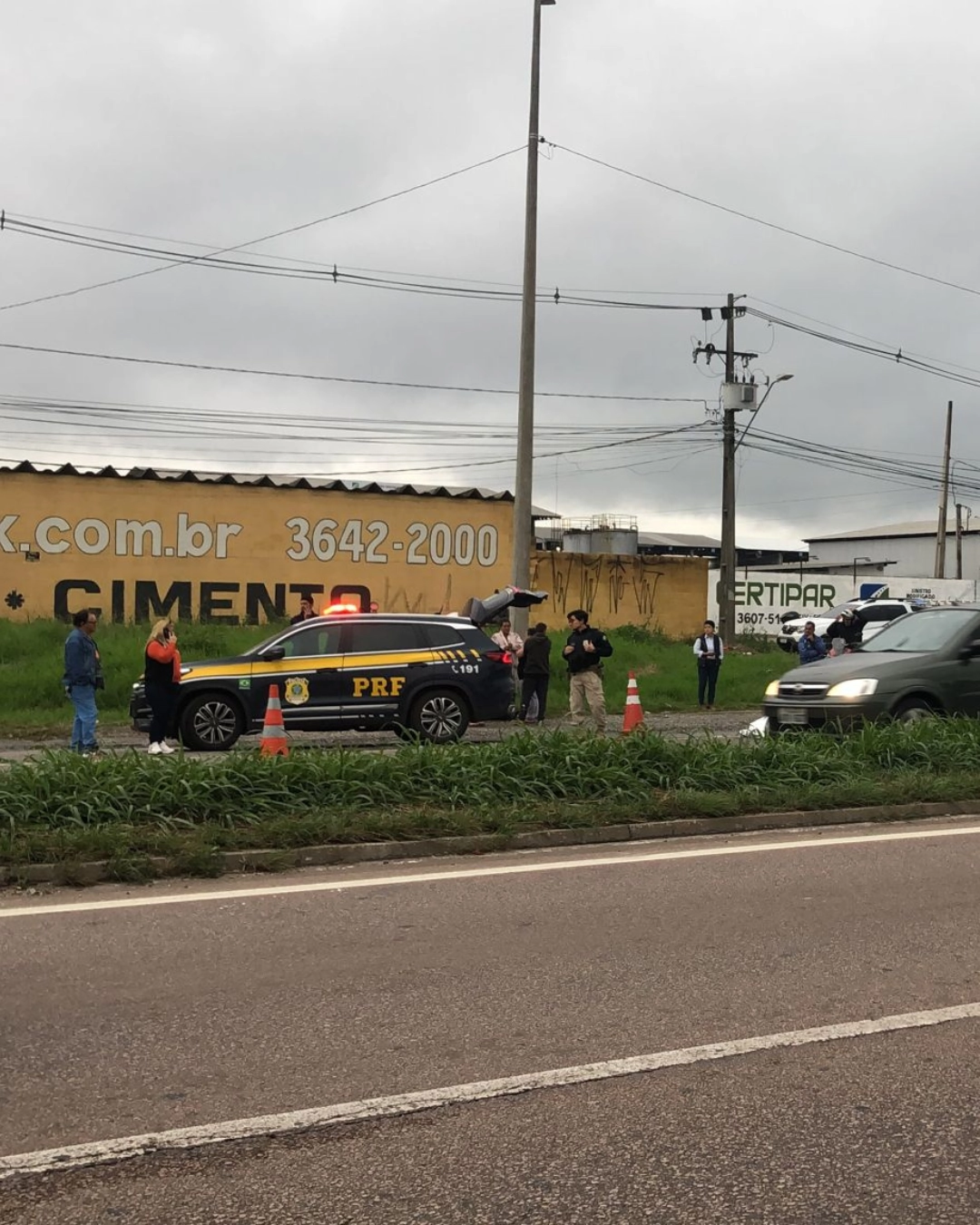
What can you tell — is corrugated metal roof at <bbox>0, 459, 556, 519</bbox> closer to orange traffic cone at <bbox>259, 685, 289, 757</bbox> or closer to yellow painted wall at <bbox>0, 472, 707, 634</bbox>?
yellow painted wall at <bbox>0, 472, 707, 634</bbox>

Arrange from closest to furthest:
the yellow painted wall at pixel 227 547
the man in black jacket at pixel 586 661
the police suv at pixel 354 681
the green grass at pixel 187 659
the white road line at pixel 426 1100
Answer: the white road line at pixel 426 1100
the police suv at pixel 354 681
the man in black jacket at pixel 586 661
the green grass at pixel 187 659
the yellow painted wall at pixel 227 547

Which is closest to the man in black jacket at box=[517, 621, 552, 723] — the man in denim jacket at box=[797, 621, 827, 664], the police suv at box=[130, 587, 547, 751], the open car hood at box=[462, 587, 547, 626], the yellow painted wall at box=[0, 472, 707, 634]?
the open car hood at box=[462, 587, 547, 626]

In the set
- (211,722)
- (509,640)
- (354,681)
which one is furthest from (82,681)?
(509,640)

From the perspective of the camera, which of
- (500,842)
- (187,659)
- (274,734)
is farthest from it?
(187,659)

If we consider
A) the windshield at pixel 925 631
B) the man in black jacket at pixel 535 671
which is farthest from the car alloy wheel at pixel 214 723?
the windshield at pixel 925 631

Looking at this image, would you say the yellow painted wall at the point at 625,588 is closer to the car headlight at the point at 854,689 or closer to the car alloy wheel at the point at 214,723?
the car alloy wheel at the point at 214,723

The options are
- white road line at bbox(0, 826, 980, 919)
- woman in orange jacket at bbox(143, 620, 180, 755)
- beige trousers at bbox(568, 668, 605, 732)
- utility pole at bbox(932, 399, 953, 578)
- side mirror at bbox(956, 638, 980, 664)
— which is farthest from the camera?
utility pole at bbox(932, 399, 953, 578)

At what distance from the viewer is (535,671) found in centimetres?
1886

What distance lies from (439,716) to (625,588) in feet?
58.3

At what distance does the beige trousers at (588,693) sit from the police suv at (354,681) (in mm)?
1164

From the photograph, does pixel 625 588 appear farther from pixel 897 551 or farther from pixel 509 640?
pixel 897 551

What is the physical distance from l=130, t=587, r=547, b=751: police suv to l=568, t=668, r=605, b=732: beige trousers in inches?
45.8

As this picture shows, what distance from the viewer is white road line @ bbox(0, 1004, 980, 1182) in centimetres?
376

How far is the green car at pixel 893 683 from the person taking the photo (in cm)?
1291
